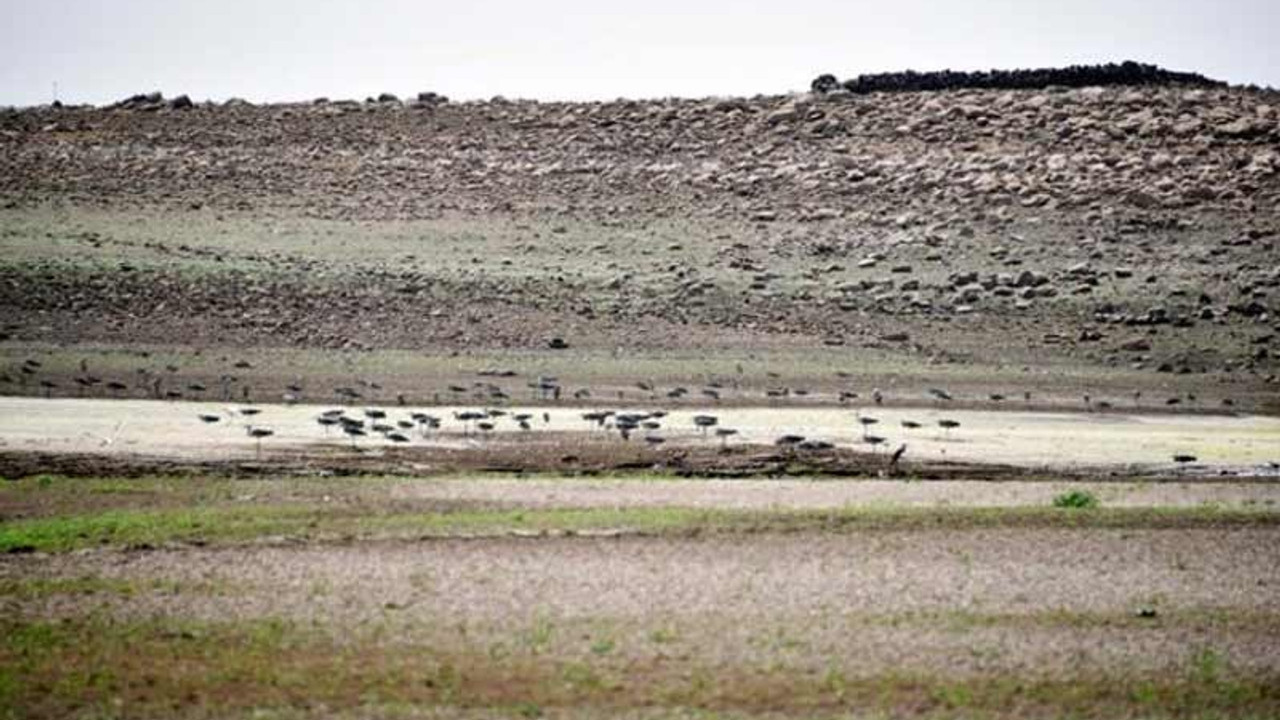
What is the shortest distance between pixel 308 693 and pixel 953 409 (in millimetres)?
20677

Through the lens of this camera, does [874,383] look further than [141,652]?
Yes

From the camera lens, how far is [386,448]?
28125mm

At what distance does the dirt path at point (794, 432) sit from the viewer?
28.5 m

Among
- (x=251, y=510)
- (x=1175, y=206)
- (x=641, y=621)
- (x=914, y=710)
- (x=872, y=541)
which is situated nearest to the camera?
(x=914, y=710)

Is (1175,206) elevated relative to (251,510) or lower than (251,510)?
elevated

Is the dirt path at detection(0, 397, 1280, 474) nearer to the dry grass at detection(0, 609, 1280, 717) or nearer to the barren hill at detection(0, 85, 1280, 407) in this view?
the barren hill at detection(0, 85, 1280, 407)

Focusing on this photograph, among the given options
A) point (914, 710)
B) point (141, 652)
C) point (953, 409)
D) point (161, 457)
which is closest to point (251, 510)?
point (161, 457)

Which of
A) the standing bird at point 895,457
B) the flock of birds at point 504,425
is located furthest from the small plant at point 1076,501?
the flock of birds at point 504,425

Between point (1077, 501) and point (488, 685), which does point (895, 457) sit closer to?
point (1077, 501)

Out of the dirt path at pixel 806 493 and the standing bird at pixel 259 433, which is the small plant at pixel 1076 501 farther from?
the standing bird at pixel 259 433

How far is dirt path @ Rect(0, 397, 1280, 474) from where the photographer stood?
1122 inches

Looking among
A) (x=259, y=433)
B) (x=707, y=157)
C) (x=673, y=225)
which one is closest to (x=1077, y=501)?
(x=259, y=433)

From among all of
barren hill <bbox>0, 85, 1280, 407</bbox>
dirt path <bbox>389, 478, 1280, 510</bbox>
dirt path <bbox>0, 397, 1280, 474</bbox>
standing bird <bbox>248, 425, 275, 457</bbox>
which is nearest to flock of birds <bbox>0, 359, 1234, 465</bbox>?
standing bird <bbox>248, 425, 275, 457</bbox>

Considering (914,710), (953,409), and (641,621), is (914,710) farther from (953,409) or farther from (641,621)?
(953,409)
